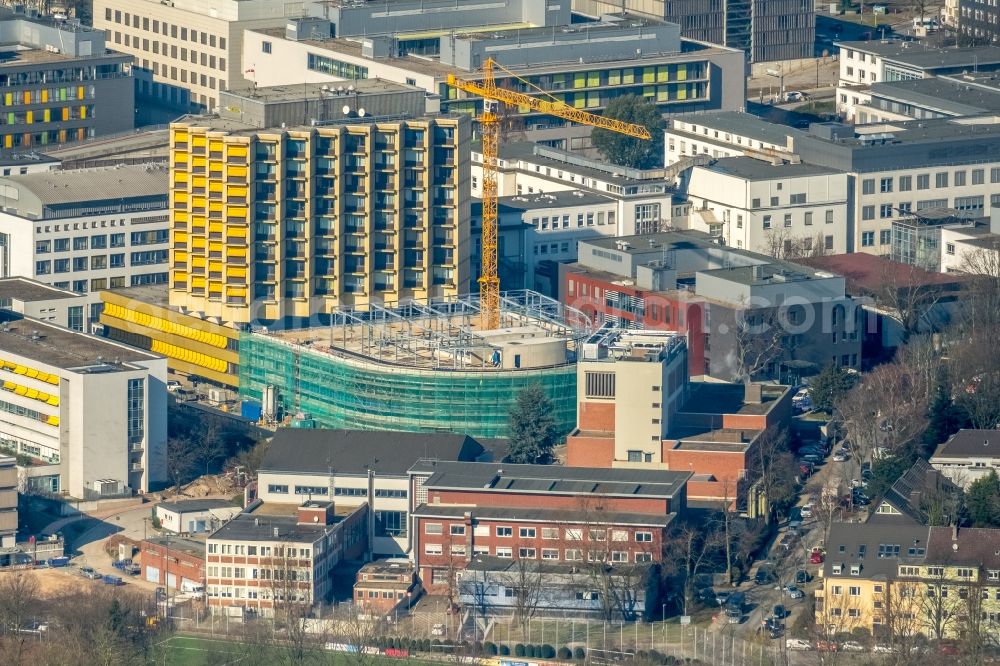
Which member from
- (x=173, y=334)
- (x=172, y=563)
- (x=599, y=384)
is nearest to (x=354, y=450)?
(x=172, y=563)

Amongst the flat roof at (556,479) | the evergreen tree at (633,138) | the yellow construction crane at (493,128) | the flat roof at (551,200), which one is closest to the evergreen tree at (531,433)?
the flat roof at (556,479)

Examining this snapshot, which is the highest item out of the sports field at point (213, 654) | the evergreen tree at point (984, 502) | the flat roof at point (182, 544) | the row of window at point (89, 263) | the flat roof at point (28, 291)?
the row of window at point (89, 263)

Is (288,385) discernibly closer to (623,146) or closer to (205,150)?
(205,150)

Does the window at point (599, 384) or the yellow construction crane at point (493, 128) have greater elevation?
the yellow construction crane at point (493, 128)

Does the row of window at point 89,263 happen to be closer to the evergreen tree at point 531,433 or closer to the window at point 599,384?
the evergreen tree at point 531,433

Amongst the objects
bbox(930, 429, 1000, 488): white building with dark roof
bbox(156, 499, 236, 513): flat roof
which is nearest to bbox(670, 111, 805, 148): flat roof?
bbox(930, 429, 1000, 488): white building with dark roof

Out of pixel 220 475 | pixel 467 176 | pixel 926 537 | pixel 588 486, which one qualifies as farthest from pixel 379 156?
pixel 926 537

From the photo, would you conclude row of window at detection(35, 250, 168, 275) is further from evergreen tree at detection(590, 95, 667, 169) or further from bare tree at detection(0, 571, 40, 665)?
bare tree at detection(0, 571, 40, 665)

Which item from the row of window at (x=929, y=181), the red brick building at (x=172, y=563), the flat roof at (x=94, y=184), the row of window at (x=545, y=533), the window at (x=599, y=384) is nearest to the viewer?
the row of window at (x=545, y=533)
